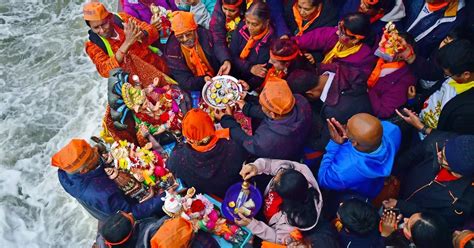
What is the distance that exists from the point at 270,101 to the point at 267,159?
0.62 m

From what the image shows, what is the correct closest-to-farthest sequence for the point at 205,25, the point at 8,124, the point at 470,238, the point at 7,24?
the point at 470,238 < the point at 205,25 < the point at 8,124 < the point at 7,24

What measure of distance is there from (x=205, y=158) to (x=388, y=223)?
1678 millimetres

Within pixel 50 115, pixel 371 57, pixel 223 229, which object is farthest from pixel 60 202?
pixel 371 57

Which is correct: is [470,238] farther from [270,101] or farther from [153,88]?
[153,88]

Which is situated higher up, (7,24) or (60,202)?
(7,24)

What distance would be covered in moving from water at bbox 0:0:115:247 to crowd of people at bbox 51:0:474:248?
2501 millimetres

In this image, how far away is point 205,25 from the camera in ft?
18.8

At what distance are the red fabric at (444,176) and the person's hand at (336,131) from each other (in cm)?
87

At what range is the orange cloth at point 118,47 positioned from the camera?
532cm

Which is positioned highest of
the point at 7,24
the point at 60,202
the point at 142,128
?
the point at 142,128

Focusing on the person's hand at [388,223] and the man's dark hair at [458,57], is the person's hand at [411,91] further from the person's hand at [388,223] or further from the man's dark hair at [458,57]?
the person's hand at [388,223]

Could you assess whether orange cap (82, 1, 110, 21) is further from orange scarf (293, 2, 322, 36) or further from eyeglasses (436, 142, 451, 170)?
eyeglasses (436, 142, 451, 170)

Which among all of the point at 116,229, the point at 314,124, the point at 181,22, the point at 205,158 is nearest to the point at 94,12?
the point at 181,22

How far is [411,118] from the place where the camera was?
4.18 meters
